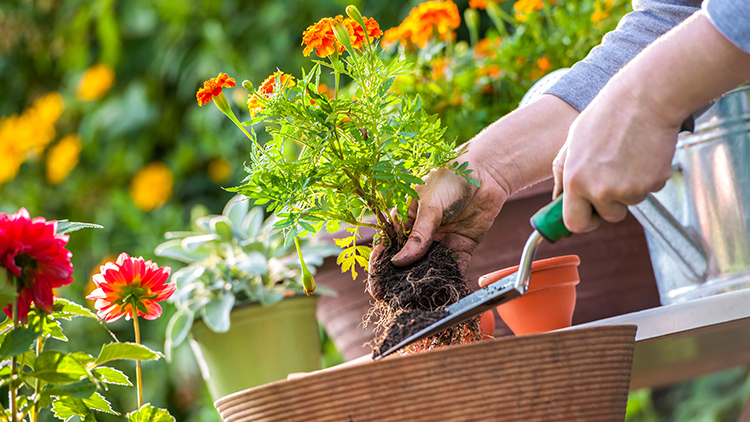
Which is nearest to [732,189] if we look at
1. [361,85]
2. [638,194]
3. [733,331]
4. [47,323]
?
[733,331]

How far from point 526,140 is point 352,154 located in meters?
0.27

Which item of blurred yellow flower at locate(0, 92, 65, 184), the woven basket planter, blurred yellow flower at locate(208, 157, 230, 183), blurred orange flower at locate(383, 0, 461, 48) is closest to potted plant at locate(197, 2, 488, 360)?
the woven basket planter

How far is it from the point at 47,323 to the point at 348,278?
0.53 m

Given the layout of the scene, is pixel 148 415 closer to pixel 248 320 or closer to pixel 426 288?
pixel 426 288

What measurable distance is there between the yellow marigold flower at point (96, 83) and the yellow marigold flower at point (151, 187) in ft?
1.14

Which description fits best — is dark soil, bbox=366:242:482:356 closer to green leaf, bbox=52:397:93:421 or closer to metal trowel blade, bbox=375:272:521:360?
metal trowel blade, bbox=375:272:521:360

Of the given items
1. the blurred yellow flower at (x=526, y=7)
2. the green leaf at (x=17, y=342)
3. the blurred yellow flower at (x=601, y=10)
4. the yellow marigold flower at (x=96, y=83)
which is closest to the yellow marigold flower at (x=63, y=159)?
the yellow marigold flower at (x=96, y=83)

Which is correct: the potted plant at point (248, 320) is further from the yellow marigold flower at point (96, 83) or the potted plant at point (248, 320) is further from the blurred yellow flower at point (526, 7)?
the yellow marigold flower at point (96, 83)

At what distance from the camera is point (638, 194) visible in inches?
19.9

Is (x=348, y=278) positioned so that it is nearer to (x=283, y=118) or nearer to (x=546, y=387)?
(x=283, y=118)

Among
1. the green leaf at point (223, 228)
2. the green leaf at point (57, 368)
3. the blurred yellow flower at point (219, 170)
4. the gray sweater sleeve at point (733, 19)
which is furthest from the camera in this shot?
the blurred yellow flower at point (219, 170)

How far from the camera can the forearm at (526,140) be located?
0.79m

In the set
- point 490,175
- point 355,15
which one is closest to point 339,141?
point 355,15

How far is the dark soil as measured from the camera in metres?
0.65
